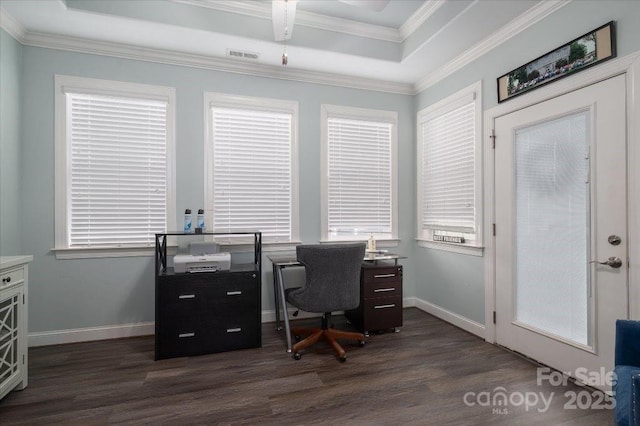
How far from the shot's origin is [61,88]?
9.46 feet

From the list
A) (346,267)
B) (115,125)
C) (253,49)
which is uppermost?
(253,49)

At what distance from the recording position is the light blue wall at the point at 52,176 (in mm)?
2836

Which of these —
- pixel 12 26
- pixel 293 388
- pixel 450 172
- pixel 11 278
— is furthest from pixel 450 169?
Result: pixel 12 26

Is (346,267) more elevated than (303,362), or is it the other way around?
(346,267)

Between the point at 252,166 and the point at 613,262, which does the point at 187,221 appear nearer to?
the point at 252,166

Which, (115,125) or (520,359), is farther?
(115,125)

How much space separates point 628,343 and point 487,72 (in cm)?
246

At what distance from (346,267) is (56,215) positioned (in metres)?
2.69

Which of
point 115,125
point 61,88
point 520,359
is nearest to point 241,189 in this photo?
point 115,125

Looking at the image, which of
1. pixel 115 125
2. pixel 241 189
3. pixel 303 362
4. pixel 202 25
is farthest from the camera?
pixel 241 189

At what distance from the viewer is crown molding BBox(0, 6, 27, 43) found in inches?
99.0

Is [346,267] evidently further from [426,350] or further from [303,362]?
[426,350]

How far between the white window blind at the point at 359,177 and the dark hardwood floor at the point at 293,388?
1.45 m

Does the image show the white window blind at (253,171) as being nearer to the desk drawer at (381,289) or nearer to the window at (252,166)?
the window at (252,166)
